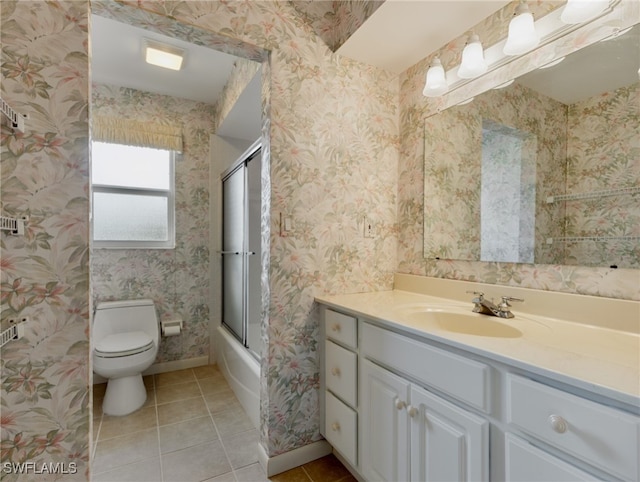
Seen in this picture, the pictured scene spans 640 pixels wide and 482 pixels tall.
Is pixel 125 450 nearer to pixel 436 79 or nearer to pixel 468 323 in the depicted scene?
pixel 468 323

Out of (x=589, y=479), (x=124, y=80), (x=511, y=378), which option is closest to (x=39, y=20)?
→ (x=124, y=80)

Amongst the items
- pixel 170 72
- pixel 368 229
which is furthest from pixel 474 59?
pixel 170 72

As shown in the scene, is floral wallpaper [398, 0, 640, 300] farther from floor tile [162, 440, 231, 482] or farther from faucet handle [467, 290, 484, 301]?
floor tile [162, 440, 231, 482]

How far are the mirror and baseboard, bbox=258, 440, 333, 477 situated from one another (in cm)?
117

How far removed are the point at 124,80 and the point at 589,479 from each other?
3.32 meters

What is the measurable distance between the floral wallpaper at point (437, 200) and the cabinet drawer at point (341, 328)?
0.58 m

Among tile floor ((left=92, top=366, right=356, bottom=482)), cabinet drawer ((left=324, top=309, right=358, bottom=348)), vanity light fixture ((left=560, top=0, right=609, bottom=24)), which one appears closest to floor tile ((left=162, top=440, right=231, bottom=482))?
tile floor ((left=92, top=366, right=356, bottom=482))

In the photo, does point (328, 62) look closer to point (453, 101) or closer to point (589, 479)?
point (453, 101)

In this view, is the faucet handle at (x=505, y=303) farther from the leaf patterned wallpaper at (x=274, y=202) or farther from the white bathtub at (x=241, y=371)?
the white bathtub at (x=241, y=371)

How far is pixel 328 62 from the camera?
5.17 feet

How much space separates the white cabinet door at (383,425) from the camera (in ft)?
3.47

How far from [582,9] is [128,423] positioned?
295 centimetres

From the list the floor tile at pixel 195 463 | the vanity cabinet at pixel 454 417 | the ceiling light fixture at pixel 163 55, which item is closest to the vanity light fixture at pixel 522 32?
the vanity cabinet at pixel 454 417

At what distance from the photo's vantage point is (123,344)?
6.75 ft
